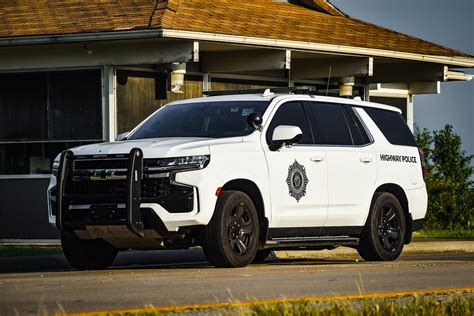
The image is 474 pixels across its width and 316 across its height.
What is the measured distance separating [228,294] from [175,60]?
10.9 metres

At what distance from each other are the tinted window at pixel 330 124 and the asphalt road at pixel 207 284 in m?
1.65

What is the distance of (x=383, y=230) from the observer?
16172 mm

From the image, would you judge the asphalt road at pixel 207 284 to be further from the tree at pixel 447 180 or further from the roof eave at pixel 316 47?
the tree at pixel 447 180

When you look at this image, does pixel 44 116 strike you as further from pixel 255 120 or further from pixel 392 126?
pixel 255 120

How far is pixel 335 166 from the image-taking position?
50.7 feet

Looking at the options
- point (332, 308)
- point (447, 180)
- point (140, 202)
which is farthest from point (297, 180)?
point (447, 180)

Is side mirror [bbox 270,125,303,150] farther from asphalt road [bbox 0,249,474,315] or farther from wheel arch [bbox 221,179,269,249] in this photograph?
asphalt road [bbox 0,249,474,315]

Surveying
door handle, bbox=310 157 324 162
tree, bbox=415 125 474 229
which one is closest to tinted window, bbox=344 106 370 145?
door handle, bbox=310 157 324 162

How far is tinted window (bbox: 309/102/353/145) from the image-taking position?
15584 millimetres

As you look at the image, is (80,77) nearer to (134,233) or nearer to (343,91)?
(343,91)

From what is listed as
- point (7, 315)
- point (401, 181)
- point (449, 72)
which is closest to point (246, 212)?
point (401, 181)

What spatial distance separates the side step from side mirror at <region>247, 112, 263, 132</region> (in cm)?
125

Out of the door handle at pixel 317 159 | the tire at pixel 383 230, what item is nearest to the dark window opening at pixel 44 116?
the tire at pixel 383 230

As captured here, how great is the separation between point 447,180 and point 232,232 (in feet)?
47.6
